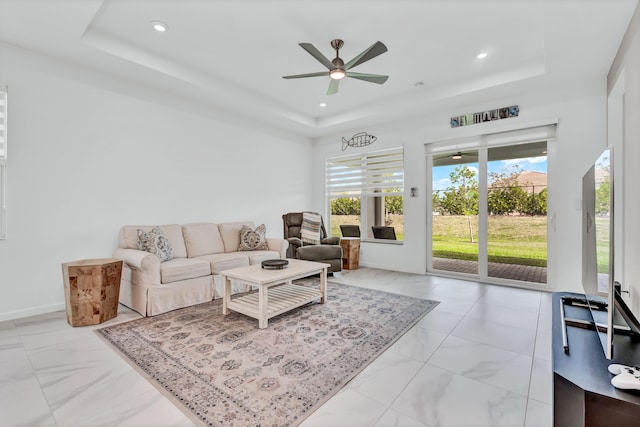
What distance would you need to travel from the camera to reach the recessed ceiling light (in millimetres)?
2865

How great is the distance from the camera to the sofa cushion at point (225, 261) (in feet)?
12.1

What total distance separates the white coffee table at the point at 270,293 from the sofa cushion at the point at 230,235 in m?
1.27

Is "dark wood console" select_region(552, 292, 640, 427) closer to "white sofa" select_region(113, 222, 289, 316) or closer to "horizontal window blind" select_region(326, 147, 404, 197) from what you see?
"white sofa" select_region(113, 222, 289, 316)

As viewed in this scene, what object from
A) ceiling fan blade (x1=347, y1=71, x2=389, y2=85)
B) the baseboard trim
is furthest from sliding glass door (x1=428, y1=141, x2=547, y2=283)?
the baseboard trim

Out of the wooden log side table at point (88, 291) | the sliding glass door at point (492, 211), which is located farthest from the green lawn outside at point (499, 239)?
the wooden log side table at point (88, 291)

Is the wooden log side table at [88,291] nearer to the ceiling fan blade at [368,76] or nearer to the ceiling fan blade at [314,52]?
the ceiling fan blade at [314,52]

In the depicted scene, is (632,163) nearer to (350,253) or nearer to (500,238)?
(500,238)

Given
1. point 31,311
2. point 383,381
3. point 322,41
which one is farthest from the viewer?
point 322,41

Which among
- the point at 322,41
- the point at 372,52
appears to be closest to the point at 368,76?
the point at 372,52

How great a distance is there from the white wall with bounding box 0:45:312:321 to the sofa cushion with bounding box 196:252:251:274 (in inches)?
36.3

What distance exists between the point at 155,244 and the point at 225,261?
0.83m

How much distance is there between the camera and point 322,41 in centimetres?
319

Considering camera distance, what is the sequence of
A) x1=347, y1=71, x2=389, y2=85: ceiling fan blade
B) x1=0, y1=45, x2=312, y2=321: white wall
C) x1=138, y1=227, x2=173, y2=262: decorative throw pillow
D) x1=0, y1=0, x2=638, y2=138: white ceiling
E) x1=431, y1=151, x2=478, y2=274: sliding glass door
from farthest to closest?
1. x1=431, y1=151, x2=478, y2=274: sliding glass door
2. x1=138, y1=227, x2=173, y2=262: decorative throw pillow
3. x1=347, y1=71, x2=389, y2=85: ceiling fan blade
4. x1=0, y1=45, x2=312, y2=321: white wall
5. x1=0, y1=0, x2=638, y2=138: white ceiling

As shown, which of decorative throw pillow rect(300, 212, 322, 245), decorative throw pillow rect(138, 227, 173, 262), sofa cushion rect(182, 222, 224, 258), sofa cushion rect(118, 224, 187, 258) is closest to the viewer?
decorative throw pillow rect(138, 227, 173, 262)
